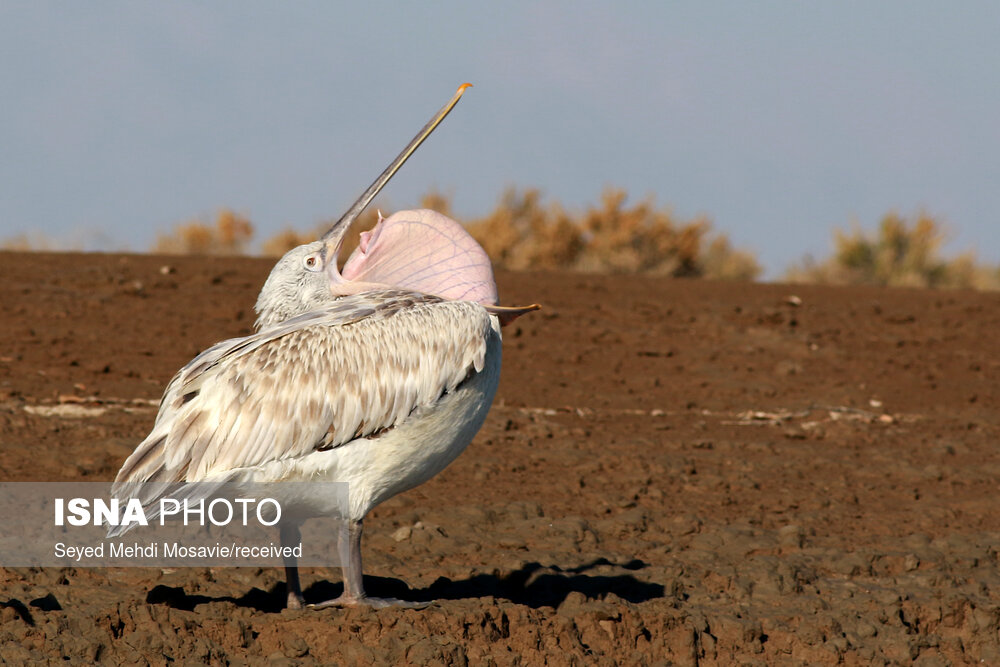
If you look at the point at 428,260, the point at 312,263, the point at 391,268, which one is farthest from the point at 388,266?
the point at 312,263

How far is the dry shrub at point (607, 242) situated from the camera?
59.3ft

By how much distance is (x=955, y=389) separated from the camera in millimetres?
11938

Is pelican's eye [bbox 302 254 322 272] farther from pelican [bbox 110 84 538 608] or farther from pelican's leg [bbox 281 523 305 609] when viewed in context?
pelican's leg [bbox 281 523 305 609]

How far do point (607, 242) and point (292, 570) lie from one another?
13.9m

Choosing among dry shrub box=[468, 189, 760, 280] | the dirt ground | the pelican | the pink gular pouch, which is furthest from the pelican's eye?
dry shrub box=[468, 189, 760, 280]

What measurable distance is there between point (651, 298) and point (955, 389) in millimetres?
3567

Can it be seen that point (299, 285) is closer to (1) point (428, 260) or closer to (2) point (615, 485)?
(1) point (428, 260)

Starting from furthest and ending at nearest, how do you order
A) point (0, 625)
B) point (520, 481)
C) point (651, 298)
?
1. point (651, 298)
2. point (520, 481)
3. point (0, 625)

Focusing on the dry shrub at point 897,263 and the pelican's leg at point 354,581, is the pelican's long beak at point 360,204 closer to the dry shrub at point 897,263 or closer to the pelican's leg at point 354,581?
the pelican's leg at point 354,581

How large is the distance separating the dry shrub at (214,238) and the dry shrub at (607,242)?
3513 mm

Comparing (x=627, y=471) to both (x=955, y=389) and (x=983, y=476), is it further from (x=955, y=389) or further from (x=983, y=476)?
(x=955, y=389)

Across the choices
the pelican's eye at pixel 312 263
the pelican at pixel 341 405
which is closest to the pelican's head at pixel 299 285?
the pelican's eye at pixel 312 263

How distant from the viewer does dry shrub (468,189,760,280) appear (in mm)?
18062

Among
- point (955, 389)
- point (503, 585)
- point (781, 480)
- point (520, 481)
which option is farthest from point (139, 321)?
point (955, 389)
